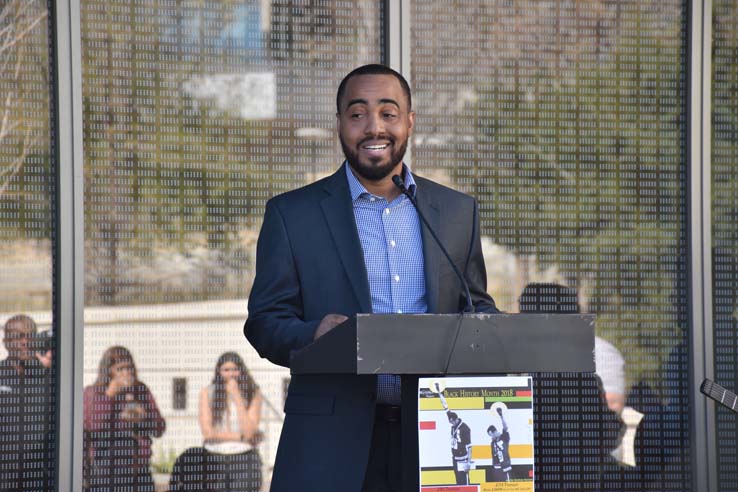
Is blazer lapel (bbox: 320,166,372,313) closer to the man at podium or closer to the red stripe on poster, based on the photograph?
the man at podium

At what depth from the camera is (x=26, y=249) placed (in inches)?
185

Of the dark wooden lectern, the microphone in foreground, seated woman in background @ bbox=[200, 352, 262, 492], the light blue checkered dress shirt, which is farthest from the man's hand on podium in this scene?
seated woman in background @ bbox=[200, 352, 262, 492]

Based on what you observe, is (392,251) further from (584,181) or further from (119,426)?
(584,181)

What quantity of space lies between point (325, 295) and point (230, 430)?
218cm

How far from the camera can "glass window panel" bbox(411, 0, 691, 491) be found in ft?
16.9

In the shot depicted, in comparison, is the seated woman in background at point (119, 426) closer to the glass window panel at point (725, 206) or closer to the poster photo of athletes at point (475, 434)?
the glass window panel at point (725, 206)

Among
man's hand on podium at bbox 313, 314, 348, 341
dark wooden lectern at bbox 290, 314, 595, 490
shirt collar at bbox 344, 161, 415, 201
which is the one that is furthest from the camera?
shirt collar at bbox 344, 161, 415, 201

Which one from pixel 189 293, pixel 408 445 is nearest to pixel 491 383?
pixel 408 445

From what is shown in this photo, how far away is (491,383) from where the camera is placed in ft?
7.39

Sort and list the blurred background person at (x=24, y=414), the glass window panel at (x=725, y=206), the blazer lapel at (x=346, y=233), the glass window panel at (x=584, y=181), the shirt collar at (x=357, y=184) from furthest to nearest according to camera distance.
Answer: the glass window panel at (x=725, y=206) → the glass window panel at (x=584, y=181) → the blurred background person at (x=24, y=414) → the shirt collar at (x=357, y=184) → the blazer lapel at (x=346, y=233)

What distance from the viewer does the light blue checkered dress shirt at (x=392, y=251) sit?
2.81 meters

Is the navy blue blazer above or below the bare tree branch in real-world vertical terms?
below

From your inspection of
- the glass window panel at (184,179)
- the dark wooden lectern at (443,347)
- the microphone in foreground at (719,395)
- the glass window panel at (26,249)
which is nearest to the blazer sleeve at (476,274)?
the dark wooden lectern at (443,347)

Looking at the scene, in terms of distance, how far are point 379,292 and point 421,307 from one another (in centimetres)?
11
